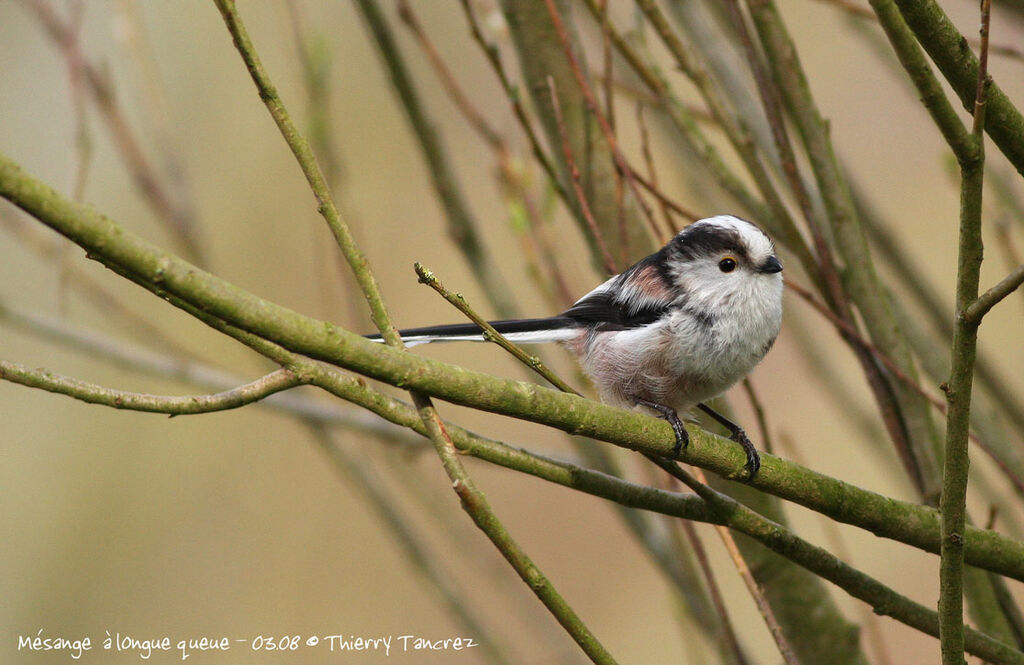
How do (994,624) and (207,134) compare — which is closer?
(994,624)

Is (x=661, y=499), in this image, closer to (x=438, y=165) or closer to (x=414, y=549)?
(x=414, y=549)

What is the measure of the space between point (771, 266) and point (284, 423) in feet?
10.5

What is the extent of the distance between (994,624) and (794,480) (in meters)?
0.75

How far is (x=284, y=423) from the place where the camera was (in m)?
4.68

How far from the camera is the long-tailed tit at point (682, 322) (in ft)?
6.78

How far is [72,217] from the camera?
1.00 m

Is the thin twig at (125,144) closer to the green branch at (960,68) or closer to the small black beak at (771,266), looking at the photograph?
the small black beak at (771,266)

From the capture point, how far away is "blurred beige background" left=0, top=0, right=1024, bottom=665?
3.99 m

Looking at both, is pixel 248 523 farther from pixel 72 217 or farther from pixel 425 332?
pixel 72 217

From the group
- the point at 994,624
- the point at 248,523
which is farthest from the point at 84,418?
the point at 994,624

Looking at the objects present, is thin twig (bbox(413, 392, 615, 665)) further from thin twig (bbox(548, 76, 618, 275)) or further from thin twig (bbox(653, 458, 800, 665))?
thin twig (bbox(548, 76, 618, 275))

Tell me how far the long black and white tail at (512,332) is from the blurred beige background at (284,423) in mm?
1623

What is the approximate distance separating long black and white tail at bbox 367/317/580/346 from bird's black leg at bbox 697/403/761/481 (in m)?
0.40

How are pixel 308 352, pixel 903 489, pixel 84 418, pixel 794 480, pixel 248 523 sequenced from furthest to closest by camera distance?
pixel 84 418, pixel 248 523, pixel 903 489, pixel 794 480, pixel 308 352
